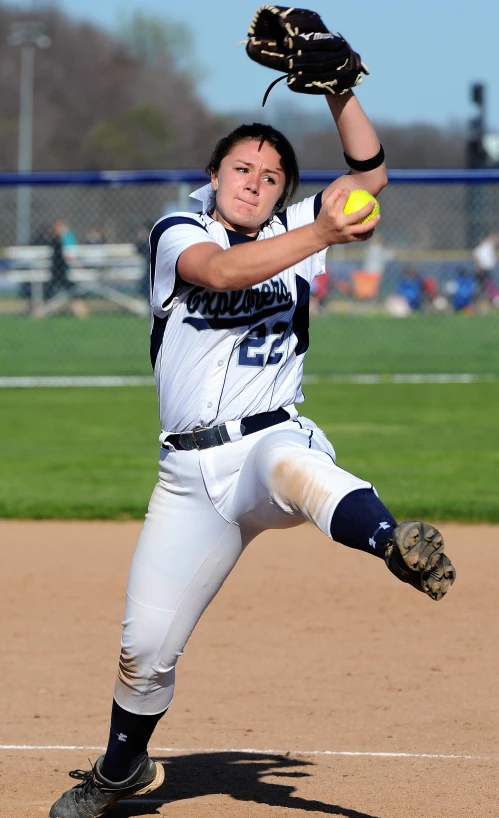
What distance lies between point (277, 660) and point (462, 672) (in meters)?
0.75

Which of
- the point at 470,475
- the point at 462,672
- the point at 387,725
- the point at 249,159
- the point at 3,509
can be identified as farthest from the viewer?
the point at 470,475

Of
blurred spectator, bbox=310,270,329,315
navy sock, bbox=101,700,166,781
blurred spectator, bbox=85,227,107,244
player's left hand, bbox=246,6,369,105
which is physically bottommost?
blurred spectator, bbox=310,270,329,315

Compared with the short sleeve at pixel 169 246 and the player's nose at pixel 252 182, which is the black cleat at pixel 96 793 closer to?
the short sleeve at pixel 169 246

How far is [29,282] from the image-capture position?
1620cm

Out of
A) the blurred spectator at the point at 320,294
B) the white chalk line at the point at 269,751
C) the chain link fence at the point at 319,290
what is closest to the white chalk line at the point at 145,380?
the chain link fence at the point at 319,290

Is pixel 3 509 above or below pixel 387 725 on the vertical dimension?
below

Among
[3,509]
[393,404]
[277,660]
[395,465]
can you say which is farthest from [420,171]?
[277,660]

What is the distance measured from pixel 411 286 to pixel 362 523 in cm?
1621

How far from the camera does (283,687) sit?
185 inches

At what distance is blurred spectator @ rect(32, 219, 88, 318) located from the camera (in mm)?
15102

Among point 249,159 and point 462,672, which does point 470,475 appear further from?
point 249,159

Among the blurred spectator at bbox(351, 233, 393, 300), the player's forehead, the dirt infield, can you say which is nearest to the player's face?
the player's forehead

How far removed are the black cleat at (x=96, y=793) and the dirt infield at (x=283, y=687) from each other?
0.33 ft

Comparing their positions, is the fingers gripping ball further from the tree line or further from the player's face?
the tree line
